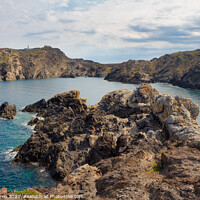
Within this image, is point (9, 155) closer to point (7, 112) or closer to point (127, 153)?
point (127, 153)

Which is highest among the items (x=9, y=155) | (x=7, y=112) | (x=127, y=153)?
(x=127, y=153)

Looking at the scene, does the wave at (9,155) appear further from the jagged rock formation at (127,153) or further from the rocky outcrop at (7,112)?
the rocky outcrop at (7,112)

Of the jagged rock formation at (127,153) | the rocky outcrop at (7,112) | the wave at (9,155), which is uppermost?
the jagged rock formation at (127,153)

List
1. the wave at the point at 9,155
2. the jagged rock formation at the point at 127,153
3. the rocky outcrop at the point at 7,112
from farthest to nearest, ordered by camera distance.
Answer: the rocky outcrop at the point at 7,112 → the wave at the point at 9,155 → the jagged rock formation at the point at 127,153

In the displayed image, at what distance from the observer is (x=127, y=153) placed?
785 inches

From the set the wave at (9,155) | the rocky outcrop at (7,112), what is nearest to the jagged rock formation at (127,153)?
the wave at (9,155)

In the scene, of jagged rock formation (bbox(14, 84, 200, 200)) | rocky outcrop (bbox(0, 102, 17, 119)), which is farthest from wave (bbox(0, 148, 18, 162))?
rocky outcrop (bbox(0, 102, 17, 119))

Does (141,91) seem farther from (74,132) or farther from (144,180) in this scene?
(144,180)

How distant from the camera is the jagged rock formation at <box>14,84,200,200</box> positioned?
40.0ft

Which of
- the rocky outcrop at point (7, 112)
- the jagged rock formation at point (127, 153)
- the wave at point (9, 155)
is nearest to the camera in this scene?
the jagged rock formation at point (127, 153)

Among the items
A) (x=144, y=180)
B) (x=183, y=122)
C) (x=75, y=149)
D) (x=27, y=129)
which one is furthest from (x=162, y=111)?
(x=27, y=129)

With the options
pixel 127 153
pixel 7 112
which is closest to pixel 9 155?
pixel 127 153

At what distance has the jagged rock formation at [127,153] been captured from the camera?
12203 millimetres

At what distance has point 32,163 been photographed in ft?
112
